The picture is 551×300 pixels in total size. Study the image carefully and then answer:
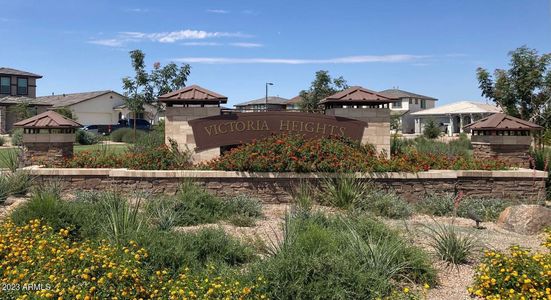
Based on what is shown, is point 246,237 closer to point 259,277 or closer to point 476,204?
point 259,277

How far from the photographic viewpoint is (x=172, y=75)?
27000 millimetres

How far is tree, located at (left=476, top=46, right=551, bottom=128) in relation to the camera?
1609cm

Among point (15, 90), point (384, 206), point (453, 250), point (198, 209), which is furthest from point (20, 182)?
point (15, 90)

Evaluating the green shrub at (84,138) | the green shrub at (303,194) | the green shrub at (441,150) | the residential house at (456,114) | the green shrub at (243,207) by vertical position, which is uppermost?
the residential house at (456,114)

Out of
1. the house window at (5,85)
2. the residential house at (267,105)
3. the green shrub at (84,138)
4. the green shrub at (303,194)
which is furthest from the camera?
the house window at (5,85)

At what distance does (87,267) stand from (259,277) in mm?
1711

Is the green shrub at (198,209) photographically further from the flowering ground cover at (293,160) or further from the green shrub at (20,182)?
the green shrub at (20,182)

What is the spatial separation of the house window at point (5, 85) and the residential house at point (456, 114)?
1891 inches

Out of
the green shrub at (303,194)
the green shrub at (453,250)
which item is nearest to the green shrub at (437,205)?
the green shrub at (303,194)

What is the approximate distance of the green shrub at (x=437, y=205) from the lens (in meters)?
9.01

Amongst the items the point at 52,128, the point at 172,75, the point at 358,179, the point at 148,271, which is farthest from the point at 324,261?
the point at 172,75

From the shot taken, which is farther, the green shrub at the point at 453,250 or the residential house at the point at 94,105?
the residential house at the point at 94,105

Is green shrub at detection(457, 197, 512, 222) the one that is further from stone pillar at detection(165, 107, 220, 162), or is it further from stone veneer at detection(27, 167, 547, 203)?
stone pillar at detection(165, 107, 220, 162)

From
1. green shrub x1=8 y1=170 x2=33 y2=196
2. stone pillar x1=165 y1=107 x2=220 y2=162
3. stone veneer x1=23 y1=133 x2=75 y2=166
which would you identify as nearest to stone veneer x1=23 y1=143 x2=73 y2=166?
stone veneer x1=23 y1=133 x2=75 y2=166
